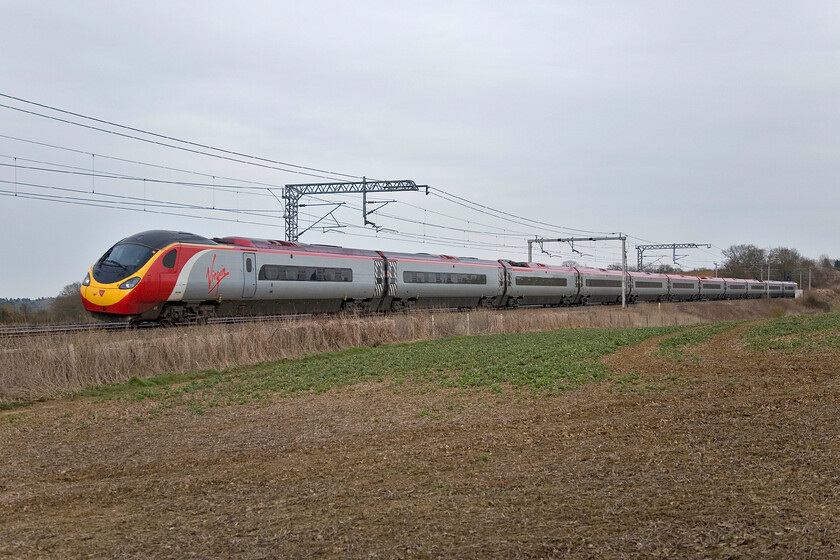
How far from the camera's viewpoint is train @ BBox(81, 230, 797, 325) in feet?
65.5

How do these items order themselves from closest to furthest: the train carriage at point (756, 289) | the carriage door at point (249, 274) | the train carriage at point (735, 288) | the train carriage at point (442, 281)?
the carriage door at point (249, 274) < the train carriage at point (442, 281) < the train carriage at point (735, 288) < the train carriage at point (756, 289)

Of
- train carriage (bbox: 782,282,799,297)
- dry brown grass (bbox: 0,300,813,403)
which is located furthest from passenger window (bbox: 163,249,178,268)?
train carriage (bbox: 782,282,799,297)

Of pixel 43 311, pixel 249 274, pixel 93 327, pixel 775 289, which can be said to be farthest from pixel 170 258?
pixel 775 289

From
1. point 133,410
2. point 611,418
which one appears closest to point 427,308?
point 133,410

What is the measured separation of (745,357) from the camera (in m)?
14.7

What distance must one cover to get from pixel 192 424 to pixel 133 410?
207cm

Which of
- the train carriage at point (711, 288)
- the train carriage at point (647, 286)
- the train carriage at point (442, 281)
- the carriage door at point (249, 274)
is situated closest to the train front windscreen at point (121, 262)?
the carriage door at point (249, 274)

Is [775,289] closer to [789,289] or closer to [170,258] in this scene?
[789,289]

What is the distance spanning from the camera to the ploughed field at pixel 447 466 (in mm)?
5250

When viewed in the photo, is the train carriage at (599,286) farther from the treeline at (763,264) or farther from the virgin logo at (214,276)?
the treeline at (763,264)

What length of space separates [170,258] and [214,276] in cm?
186

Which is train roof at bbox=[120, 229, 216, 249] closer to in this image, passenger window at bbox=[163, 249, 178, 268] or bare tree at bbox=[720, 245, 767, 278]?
passenger window at bbox=[163, 249, 178, 268]

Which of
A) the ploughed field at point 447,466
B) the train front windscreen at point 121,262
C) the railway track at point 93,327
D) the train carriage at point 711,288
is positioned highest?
the train front windscreen at point 121,262

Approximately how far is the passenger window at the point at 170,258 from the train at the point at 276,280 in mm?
30
